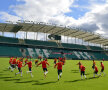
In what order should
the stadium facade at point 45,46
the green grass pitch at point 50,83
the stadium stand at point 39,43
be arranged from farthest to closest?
the stadium stand at point 39,43, the stadium facade at point 45,46, the green grass pitch at point 50,83

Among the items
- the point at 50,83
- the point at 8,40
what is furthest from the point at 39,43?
the point at 50,83

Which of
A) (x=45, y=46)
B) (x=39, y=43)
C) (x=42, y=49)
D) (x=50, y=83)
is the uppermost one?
(x=39, y=43)

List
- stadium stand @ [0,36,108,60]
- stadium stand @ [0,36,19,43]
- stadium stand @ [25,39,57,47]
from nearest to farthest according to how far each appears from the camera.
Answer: stadium stand @ [0,36,108,60]
stadium stand @ [0,36,19,43]
stadium stand @ [25,39,57,47]

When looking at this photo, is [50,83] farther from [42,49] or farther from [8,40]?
[42,49]

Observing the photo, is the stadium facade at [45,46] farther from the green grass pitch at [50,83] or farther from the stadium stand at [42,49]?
the green grass pitch at [50,83]

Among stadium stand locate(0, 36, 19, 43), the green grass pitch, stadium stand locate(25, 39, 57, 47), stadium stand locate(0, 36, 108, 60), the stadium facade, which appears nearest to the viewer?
the green grass pitch

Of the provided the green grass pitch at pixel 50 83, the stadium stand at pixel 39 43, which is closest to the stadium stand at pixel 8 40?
the stadium stand at pixel 39 43

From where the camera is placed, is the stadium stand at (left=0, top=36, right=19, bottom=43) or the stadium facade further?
the stadium stand at (left=0, top=36, right=19, bottom=43)

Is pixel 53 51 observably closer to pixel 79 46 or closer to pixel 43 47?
pixel 43 47

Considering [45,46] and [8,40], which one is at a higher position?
[8,40]

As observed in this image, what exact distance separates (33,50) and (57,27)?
48.3ft

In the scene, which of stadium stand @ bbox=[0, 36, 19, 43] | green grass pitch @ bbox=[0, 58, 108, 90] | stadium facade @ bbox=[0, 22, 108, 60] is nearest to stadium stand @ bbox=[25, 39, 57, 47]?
stadium facade @ bbox=[0, 22, 108, 60]

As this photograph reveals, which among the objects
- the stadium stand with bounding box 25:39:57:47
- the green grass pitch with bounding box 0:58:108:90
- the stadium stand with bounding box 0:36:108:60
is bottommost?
the green grass pitch with bounding box 0:58:108:90

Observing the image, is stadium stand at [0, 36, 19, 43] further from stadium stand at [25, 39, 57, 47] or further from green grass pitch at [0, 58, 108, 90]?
green grass pitch at [0, 58, 108, 90]
